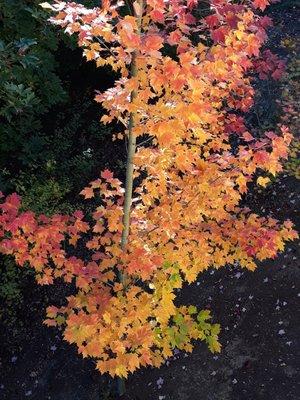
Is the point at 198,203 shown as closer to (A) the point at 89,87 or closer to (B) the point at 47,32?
(B) the point at 47,32

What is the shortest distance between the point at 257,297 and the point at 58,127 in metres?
7.14

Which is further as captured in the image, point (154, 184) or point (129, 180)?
point (154, 184)

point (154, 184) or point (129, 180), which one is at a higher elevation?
point (129, 180)

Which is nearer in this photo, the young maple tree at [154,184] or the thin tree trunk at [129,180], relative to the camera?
the young maple tree at [154,184]

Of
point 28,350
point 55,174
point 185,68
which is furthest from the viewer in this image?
point 55,174

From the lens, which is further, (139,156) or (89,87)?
(89,87)

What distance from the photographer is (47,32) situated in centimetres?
826

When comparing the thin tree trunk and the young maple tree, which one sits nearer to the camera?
the young maple tree

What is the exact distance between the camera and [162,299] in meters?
5.58

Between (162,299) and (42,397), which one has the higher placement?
(162,299)

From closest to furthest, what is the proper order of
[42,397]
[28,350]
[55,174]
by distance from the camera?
[42,397] → [28,350] → [55,174]

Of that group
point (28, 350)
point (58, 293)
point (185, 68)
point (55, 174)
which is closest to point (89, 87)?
point (55, 174)

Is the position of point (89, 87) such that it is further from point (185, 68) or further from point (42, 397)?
point (185, 68)

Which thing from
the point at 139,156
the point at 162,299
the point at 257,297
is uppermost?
the point at 139,156
